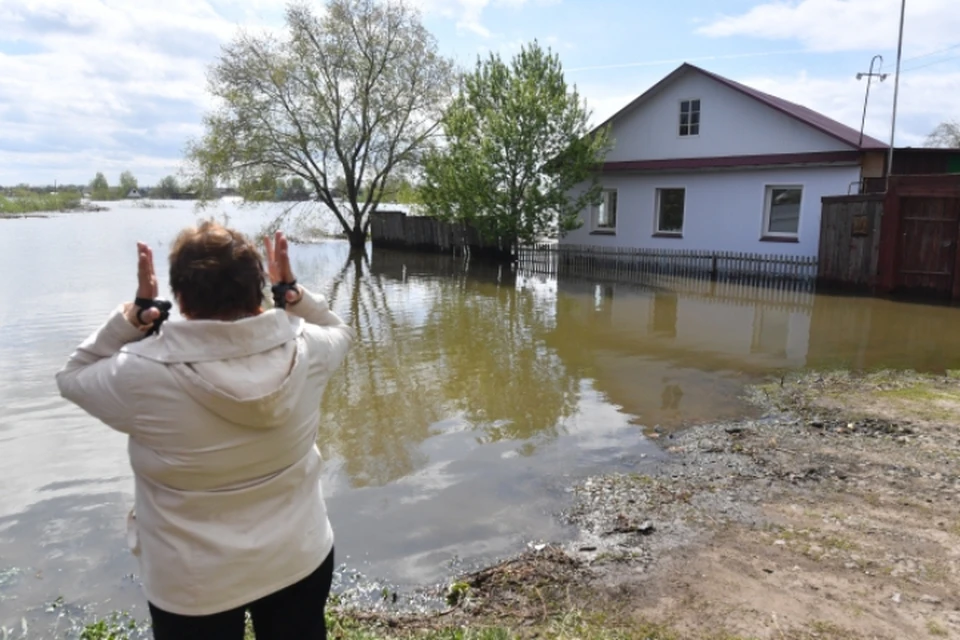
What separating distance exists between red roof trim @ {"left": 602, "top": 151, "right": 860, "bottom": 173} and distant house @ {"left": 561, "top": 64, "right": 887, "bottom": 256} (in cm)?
3

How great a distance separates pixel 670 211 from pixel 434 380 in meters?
14.2

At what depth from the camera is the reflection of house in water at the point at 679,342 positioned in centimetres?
762

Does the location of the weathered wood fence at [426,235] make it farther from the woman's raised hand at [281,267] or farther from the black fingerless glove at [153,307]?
the black fingerless glove at [153,307]

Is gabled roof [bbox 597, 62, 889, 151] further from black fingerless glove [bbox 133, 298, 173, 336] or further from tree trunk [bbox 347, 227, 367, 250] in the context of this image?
black fingerless glove [bbox 133, 298, 173, 336]

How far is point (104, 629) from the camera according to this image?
340 cm

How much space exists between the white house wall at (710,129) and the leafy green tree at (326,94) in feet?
29.9

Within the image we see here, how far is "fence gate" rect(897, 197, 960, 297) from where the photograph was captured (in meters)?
13.7

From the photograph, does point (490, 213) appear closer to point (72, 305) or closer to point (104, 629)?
point (72, 305)

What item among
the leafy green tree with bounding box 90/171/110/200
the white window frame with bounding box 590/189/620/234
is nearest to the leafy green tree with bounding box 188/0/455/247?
the white window frame with bounding box 590/189/620/234

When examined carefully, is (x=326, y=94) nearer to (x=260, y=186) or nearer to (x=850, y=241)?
(x=260, y=186)

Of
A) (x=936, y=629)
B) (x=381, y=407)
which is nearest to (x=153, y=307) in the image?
(x=936, y=629)

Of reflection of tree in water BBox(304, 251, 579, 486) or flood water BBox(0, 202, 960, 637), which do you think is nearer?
flood water BBox(0, 202, 960, 637)

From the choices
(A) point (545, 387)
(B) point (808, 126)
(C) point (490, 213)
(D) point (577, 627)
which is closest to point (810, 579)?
(D) point (577, 627)

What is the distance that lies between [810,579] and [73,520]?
4.77 meters
